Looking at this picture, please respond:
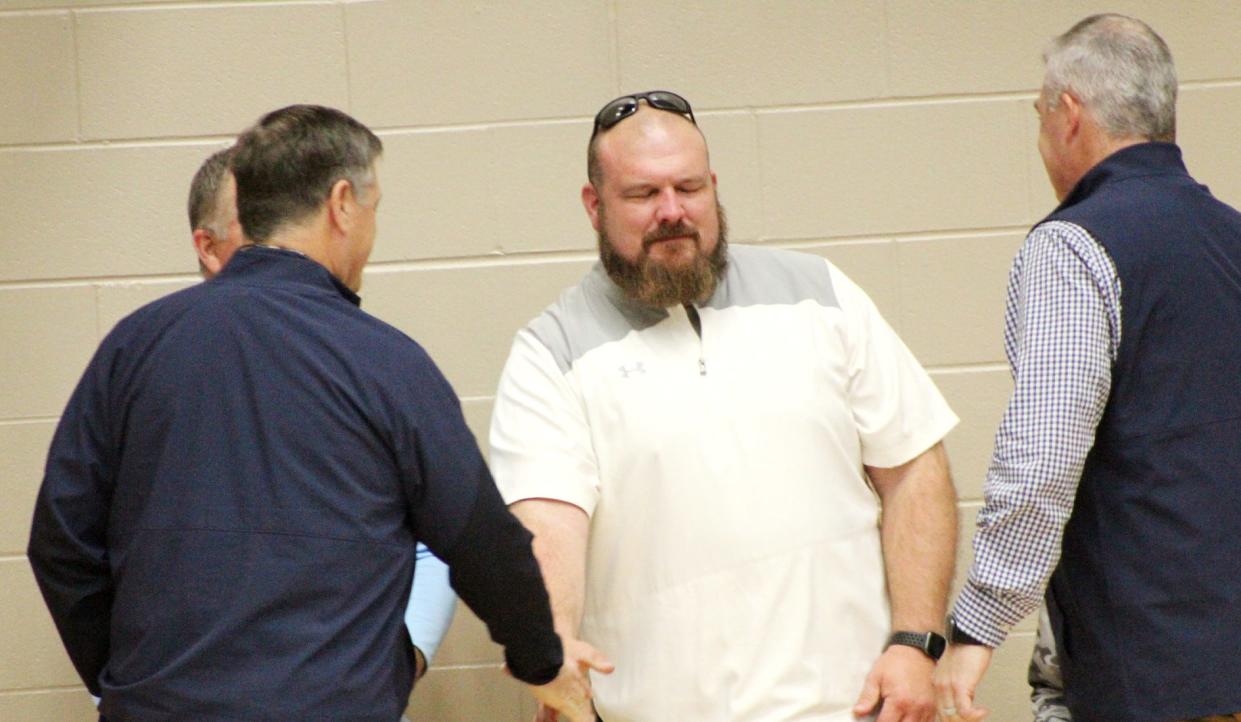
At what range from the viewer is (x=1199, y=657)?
1.91 meters

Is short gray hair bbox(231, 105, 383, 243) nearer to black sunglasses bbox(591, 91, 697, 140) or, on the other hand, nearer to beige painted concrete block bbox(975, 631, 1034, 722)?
black sunglasses bbox(591, 91, 697, 140)

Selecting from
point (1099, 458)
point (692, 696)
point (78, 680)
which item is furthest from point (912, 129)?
point (78, 680)

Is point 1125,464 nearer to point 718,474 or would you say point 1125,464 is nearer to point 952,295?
point 718,474

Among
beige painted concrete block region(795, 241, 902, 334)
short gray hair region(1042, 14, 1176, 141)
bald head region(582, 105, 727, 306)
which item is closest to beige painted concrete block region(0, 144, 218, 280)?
bald head region(582, 105, 727, 306)

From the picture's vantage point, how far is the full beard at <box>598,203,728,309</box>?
7.78 ft

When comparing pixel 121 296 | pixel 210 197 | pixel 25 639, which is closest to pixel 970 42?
pixel 210 197

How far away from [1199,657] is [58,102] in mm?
2435

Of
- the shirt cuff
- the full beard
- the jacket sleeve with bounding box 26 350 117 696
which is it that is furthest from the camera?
the full beard

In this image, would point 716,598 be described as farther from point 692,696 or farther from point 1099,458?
point 1099,458

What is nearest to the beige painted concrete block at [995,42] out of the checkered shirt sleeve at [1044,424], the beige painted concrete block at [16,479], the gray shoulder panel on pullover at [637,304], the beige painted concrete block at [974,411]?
the beige painted concrete block at [974,411]

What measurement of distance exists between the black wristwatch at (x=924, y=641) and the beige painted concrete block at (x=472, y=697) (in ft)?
3.22

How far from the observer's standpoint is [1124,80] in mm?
2102

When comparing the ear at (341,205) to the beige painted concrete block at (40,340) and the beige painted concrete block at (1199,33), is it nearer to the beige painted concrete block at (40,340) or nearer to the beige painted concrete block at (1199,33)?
the beige painted concrete block at (40,340)

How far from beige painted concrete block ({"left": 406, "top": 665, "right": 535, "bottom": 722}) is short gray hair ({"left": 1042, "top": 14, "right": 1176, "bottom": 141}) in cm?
166
